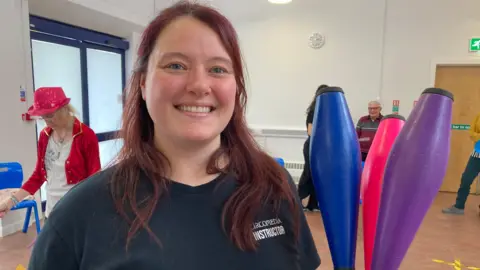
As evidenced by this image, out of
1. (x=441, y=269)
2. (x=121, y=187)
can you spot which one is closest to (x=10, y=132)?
(x=121, y=187)

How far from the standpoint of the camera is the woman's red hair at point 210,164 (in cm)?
72

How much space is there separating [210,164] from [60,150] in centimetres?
150

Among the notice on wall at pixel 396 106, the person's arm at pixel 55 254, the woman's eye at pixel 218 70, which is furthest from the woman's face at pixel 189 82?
the notice on wall at pixel 396 106

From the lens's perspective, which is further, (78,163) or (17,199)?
(78,163)

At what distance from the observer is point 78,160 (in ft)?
6.32

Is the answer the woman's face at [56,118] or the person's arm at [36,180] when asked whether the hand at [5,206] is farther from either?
the woman's face at [56,118]

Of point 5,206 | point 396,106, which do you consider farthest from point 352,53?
point 5,206

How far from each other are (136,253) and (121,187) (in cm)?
14

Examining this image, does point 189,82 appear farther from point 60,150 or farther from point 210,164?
point 60,150

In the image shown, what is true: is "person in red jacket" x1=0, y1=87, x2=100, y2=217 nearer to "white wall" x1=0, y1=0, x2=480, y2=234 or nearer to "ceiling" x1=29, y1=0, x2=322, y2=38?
"ceiling" x1=29, y1=0, x2=322, y2=38

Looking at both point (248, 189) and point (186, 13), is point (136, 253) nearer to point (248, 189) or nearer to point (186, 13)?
point (248, 189)

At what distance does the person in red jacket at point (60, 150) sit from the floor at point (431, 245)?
3.66 ft

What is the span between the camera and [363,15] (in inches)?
187

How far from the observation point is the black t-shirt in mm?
657
